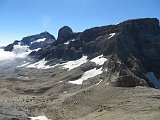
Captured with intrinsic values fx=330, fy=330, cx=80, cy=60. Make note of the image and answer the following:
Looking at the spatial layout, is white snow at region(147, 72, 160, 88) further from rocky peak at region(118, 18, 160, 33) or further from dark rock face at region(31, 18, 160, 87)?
A: rocky peak at region(118, 18, 160, 33)

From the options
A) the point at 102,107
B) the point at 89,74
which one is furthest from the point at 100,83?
the point at 89,74

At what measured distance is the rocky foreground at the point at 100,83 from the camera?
5938 cm

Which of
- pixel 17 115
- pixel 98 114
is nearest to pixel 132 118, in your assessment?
pixel 98 114

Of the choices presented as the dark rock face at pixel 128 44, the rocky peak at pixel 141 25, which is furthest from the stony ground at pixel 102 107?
the rocky peak at pixel 141 25

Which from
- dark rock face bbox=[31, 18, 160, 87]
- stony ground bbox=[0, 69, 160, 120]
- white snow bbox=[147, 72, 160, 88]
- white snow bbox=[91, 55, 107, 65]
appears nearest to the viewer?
stony ground bbox=[0, 69, 160, 120]

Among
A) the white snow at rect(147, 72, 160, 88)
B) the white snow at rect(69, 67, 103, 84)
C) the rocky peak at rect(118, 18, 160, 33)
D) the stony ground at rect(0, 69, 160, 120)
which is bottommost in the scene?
the stony ground at rect(0, 69, 160, 120)

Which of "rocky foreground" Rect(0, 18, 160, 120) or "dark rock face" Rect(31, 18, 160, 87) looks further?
"dark rock face" Rect(31, 18, 160, 87)

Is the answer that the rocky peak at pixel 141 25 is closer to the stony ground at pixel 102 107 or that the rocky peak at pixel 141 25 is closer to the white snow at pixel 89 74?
the white snow at pixel 89 74

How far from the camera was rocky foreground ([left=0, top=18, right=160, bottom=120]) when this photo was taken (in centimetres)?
5938

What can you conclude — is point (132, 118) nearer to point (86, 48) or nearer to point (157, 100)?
point (157, 100)

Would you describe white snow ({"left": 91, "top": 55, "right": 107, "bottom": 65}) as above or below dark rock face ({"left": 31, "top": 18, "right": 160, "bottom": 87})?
below

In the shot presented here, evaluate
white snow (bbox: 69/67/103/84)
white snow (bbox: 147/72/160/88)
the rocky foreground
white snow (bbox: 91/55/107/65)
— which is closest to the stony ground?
the rocky foreground

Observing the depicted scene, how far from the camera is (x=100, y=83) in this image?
86688 mm

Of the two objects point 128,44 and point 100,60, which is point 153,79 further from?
point 100,60
